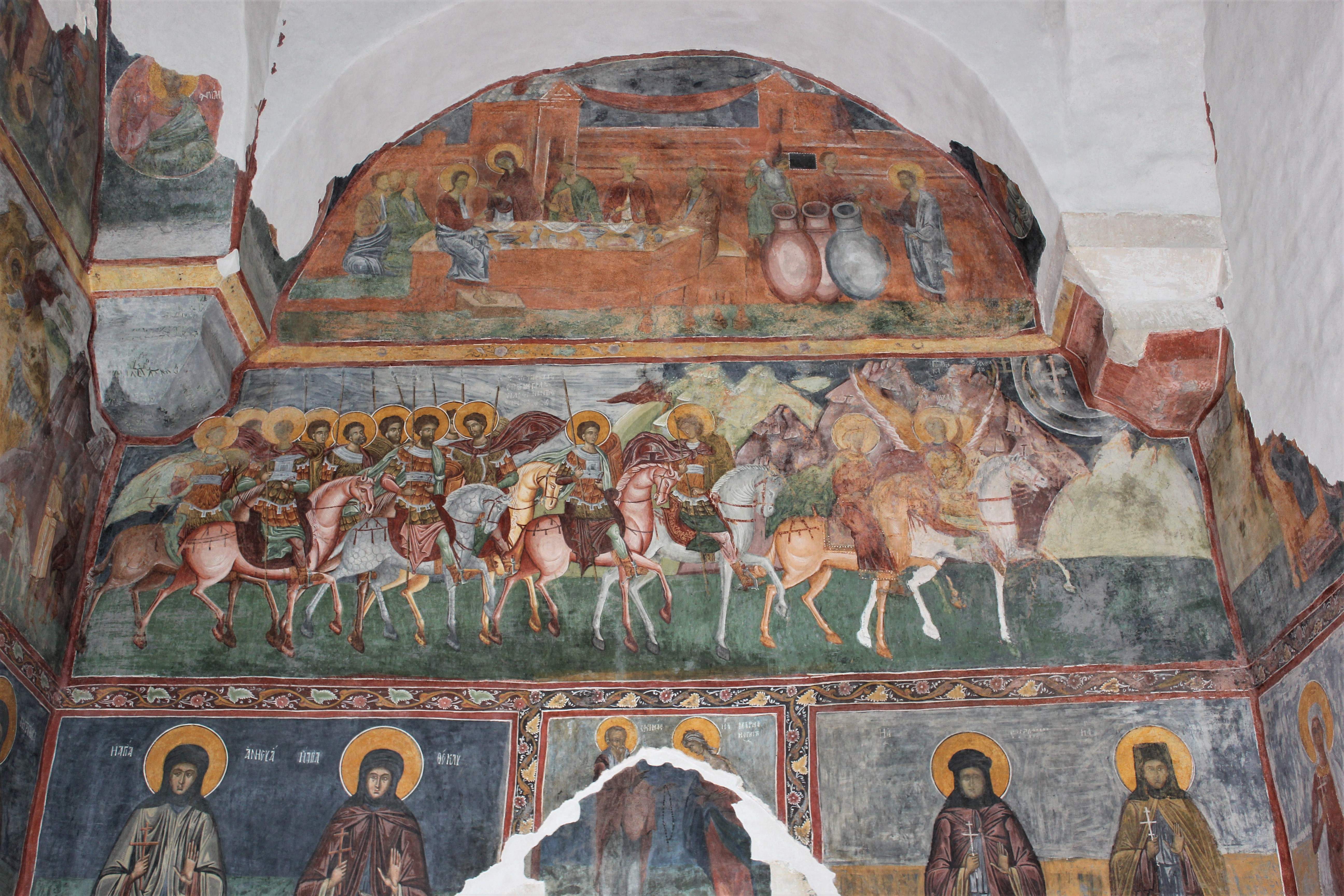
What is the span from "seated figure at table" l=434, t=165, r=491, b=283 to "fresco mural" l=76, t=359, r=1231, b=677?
0.70 metres

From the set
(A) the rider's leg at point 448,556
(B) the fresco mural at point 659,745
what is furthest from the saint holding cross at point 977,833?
(A) the rider's leg at point 448,556

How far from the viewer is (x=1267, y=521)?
276 inches

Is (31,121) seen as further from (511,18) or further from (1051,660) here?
(1051,660)

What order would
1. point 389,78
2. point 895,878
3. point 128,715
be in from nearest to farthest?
point 895,878 < point 128,715 < point 389,78

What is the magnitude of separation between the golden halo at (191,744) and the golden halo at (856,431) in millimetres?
3798

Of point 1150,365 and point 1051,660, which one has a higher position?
point 1150,365

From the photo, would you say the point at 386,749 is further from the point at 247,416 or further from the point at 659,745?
the point at 247,416

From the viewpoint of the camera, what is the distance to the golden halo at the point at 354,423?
8.06 metres

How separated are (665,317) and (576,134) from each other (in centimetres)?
136

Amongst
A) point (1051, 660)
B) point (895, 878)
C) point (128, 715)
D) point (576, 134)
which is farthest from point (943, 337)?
point (128, 715)

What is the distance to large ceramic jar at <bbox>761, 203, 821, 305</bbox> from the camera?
331 inches

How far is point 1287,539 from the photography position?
6.79 metres

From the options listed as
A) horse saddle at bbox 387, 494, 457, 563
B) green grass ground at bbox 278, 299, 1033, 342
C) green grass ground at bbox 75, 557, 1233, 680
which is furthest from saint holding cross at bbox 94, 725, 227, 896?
green grass ground at bbox 278, 299, 1033, 342

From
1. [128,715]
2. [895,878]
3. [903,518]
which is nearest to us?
[895,878]
